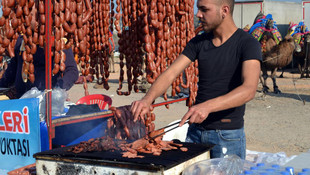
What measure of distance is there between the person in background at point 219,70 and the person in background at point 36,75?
1.85 meters

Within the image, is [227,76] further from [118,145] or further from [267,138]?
[267,138]

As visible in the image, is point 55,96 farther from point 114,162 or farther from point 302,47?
point 302,47

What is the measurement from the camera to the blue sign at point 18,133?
130 inches

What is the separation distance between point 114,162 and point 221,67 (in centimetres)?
109

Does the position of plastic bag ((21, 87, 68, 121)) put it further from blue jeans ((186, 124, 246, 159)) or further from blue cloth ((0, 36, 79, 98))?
blue jeans ((186, 124, 246, 159))

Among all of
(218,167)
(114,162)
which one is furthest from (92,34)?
(218,167)

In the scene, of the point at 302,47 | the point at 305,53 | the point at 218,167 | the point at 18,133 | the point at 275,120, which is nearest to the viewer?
the point at 218,167

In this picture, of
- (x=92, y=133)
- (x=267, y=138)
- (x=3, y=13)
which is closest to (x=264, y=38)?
(x=267, y=138)

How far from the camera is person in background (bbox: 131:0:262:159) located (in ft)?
8.66

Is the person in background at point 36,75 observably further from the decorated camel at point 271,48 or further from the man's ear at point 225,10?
the decorated camel at point 271,48

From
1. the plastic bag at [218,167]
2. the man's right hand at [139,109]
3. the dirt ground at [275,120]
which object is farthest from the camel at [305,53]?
the plastic bag at [218,167]

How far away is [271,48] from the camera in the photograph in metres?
13.6

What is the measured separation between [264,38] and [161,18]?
1048 cm

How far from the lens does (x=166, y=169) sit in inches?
84.7
